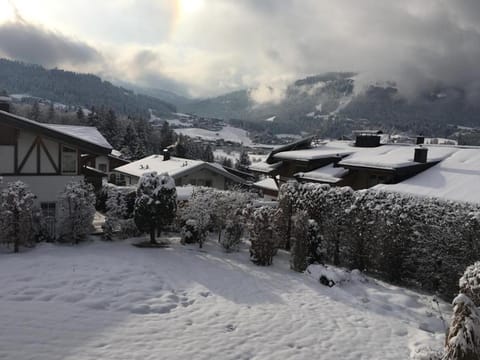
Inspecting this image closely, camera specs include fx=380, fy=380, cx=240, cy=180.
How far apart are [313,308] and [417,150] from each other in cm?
1281

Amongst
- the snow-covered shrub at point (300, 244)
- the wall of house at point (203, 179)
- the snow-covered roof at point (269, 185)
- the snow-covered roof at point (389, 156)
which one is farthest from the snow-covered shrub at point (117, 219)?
the wall of house at point (203, 179)

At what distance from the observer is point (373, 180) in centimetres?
2064

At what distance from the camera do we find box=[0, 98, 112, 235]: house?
55.3ft

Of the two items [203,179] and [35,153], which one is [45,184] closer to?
[35,153]

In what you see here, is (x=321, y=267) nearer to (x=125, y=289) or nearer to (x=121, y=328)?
(x=125, y=289)

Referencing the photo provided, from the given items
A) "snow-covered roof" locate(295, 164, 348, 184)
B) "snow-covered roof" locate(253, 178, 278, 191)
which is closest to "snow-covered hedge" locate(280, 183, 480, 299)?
"snow-covered roof" locate(295, 164, 348, 184)

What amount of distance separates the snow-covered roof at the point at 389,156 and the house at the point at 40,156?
13.8m

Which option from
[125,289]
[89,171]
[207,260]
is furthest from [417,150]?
[89,171]

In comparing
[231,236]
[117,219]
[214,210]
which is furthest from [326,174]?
[117,219]

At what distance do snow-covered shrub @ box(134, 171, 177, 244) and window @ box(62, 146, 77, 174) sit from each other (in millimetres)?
4394

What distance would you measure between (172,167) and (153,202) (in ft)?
60.8

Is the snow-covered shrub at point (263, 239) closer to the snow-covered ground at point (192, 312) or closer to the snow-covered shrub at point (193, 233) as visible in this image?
the snow-covered ground at point (192, 312)

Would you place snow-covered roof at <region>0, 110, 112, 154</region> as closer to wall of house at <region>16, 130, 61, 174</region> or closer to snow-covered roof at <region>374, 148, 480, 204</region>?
wall of house at <region>16, 130, 61, 174</region>

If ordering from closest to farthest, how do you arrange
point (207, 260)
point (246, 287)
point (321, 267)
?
point (246, 287)
point (321, 267)
point (207, 260)
